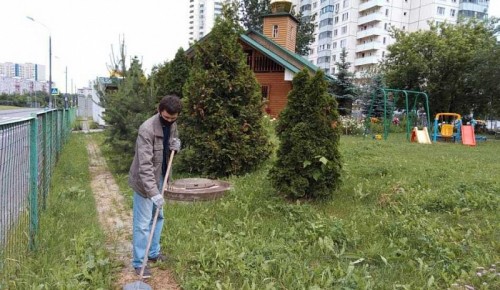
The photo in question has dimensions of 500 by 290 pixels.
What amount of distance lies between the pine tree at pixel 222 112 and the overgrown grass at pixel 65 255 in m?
2.34

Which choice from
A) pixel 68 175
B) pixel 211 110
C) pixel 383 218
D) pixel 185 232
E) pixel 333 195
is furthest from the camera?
pixel 68 175

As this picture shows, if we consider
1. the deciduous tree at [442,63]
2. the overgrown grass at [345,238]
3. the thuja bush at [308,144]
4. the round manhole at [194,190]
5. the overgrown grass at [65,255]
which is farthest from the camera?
the deciduous tree at [442,63]

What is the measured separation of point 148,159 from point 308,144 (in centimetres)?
272

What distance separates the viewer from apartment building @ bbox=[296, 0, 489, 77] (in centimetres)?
5675

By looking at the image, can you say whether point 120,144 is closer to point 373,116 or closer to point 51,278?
point 51,278

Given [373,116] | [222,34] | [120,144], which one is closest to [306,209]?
[222,34]

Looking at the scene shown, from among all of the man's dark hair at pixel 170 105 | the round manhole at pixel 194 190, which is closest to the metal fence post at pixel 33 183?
the man's dark hair at pixel 170 105

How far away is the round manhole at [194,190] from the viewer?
219 inches

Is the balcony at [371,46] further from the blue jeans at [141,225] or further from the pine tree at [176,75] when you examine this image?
the blue jeans at [141,225]

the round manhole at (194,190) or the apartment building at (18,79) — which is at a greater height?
the apartment building at (18,79)

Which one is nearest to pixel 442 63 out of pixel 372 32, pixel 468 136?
pixel 468 136

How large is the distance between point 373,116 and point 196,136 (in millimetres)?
18523

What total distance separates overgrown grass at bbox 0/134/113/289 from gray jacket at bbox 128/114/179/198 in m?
0.83

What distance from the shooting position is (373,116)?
23.5 metres
